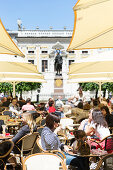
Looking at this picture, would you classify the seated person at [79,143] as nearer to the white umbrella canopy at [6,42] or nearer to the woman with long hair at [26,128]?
the woman with long hair at [26,128]

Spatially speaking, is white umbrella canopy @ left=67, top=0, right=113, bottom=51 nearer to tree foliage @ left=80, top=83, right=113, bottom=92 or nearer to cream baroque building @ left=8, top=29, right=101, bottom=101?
tree foliage @ left=80, top=83, right=113, bottom=92

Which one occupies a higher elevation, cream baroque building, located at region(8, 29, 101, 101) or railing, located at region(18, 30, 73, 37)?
railing, located at region(18, 30, 73, 37)

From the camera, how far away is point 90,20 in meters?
2.59

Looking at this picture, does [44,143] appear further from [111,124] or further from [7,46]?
[111,124]

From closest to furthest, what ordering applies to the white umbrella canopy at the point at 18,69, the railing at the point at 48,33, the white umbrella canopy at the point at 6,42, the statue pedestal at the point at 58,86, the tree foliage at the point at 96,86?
the white umbrella canopy at the point at 6,42
the white umbrella canopy at the point at 18,69
the tree foliage at the point at 96,86
the statue pedestal at the point at 58,86
the railing at the point at 48,33

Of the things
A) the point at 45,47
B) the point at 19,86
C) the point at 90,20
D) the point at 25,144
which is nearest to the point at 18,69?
the point at 25,144

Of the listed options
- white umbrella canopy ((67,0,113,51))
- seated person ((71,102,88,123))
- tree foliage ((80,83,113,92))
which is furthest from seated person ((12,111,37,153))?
tree foliage ((80,83,113,92))

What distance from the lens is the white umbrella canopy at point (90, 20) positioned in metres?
2.52

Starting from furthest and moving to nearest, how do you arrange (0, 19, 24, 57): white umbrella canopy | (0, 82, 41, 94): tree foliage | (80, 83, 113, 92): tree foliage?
(80, 83, 113, 92): tree foliage → (0, 82, 41, 94): tree foliage → (0, 19, 24, 57): white umbrella canopy

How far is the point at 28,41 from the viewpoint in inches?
1475

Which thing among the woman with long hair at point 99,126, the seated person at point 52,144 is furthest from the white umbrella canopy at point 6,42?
the woman with long hair at point 99,126

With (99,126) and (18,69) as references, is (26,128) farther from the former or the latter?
(18,69)

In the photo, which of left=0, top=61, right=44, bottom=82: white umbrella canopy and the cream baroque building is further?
the cream baroque building

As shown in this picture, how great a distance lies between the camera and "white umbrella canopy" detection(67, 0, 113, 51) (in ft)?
8.25
